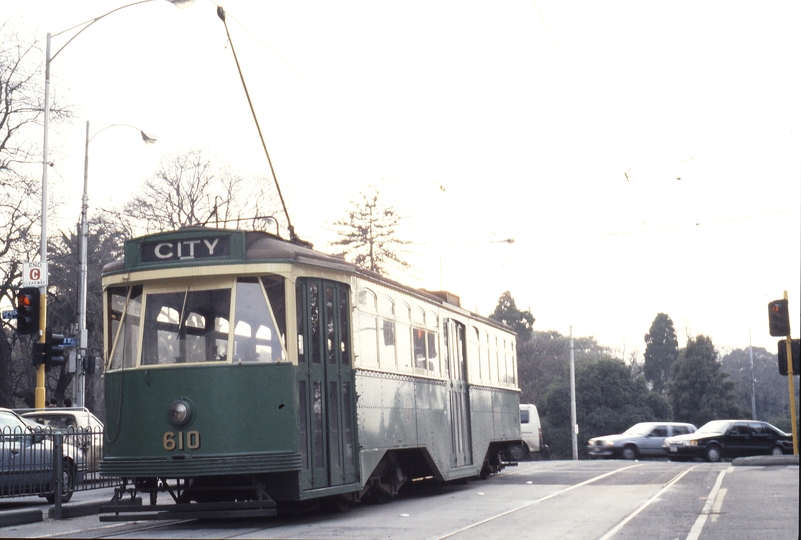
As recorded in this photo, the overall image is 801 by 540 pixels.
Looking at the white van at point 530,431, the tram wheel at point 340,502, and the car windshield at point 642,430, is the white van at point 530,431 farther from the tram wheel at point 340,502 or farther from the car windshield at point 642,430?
the tram wheel at point 340,502

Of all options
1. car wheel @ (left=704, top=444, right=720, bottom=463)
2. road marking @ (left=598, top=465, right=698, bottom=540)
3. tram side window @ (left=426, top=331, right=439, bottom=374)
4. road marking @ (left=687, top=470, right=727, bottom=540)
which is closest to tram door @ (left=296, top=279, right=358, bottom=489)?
road marking @ (left=598, top=465, right=698, bottom=540)

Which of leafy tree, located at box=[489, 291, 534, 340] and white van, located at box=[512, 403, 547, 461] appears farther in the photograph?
leafy tree, located at box=[489, 291, 534, 340]

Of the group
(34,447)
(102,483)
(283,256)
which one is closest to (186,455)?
(283,256)

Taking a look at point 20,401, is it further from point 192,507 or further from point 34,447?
point 192,507

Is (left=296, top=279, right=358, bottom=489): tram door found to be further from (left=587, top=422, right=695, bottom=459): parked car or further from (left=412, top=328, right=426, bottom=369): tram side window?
(left=587, top=422, right=695, bottom=459): parked car

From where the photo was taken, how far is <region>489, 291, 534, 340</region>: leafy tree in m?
68.6

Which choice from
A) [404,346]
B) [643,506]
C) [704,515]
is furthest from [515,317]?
[704,515]

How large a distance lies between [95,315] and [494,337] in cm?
2396

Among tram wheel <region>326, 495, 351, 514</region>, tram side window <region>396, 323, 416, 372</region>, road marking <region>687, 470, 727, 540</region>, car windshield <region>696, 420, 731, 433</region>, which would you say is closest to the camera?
road marking <region>687, 470, 727, 540</region>

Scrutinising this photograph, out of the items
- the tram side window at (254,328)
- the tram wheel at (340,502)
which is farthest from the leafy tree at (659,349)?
the tram side window at (254,328)

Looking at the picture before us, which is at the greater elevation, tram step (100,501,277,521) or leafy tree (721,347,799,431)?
leafy tree (721,347,799,431)

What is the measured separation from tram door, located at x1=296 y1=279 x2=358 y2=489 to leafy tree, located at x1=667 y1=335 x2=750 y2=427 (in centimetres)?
4871

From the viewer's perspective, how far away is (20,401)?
50969 mm

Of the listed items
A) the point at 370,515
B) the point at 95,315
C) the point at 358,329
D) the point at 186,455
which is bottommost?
the point at 370,515
